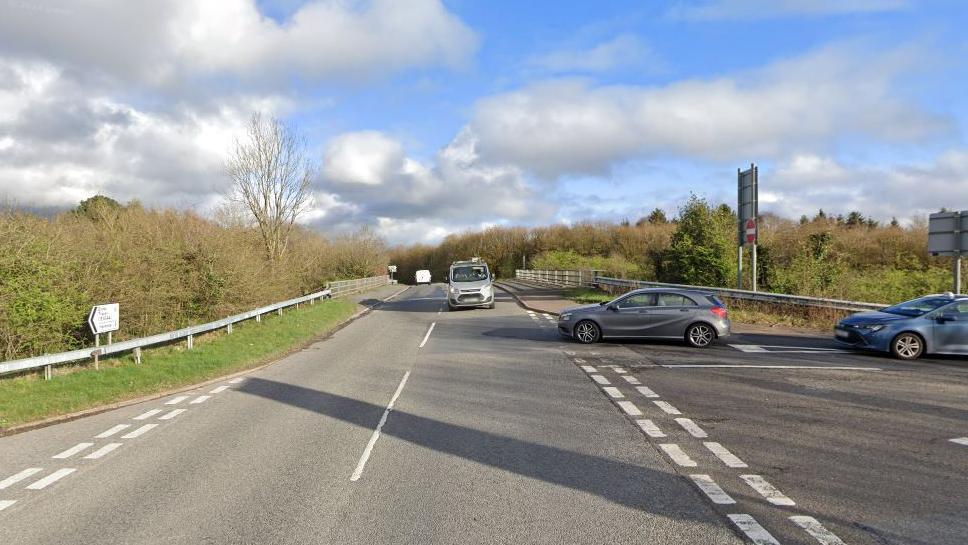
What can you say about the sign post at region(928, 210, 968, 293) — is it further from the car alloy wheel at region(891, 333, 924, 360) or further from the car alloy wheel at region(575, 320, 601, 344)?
the car alloy wheel at region(575, 320, 601, 344)

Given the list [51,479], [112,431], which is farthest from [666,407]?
[112,431]

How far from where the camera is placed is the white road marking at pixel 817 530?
4.39 m

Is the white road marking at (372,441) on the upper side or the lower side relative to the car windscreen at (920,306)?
lower

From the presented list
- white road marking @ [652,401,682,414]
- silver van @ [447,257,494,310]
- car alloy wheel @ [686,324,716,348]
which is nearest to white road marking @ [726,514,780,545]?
white road marking @ [652,401,682,414]

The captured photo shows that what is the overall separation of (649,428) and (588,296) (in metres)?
23.4

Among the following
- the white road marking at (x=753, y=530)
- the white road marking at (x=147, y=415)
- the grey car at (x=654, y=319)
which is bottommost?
the white road marking at (x=147, y=415)

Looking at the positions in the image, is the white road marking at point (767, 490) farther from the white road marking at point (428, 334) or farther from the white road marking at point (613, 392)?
the white road marking at point (428, 334)

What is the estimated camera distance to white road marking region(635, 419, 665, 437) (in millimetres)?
7449

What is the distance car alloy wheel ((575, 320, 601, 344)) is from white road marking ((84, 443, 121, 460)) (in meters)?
11.1

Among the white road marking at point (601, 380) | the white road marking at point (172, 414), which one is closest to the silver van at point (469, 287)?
the white road marking at point (601, 380)

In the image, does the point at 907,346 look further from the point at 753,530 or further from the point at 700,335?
the point at 753,530

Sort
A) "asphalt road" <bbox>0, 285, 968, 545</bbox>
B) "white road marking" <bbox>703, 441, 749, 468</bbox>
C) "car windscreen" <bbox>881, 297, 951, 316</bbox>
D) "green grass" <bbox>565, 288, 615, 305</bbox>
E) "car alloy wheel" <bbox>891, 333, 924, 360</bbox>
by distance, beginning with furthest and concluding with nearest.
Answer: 1. "green grass" <bbox>565, 288, 615, 305</bbox>
2. "car windscreen" <bbox>881, 297, 951, 316</bbox>
3. "car alloy wheel" <bbox>891, 333, 924, 360</bbox>
4. "white road marking" <bbox>703, 441, 749, 468</bbox>
5. "asphalt road" <bbox>0, 285, 968, 545</bbox>

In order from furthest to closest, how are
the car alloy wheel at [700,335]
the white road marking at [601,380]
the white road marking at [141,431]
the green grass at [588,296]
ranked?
the green grass at [588,296]
the car alloy wheel at [700,335]
the white road marking at [601,380]
the white road marking at [141,431]

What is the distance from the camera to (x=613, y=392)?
10031 mm
